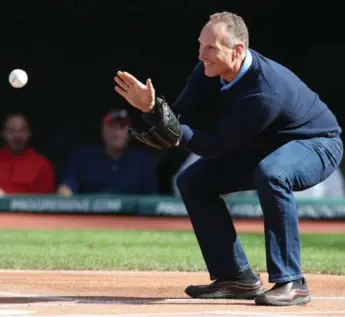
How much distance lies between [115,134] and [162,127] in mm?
6521

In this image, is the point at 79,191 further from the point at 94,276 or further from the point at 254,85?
the point at 254,85

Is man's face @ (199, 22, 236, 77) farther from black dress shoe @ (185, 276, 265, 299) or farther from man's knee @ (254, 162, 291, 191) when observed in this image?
black dress shoe @ (185, 276, 265, 299)

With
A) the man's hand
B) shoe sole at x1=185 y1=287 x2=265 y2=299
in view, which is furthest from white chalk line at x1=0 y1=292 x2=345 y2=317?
the man's hand

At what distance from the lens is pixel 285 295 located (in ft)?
17.4

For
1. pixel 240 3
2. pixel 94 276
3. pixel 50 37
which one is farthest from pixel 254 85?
pixel 50 37

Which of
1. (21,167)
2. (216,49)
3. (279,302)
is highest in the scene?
(21,167)

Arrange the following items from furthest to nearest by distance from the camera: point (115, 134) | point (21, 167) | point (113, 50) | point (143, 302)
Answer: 1. point (113, 50)
2. point (21, 167)
3. point (115, 134)
4. point (143, 302)

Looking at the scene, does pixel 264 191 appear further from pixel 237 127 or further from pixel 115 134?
pixel 115 134

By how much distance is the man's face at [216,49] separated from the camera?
5324 millimetres

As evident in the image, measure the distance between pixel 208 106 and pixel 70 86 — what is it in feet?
27.4

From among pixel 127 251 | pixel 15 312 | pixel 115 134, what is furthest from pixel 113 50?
pixel 15 312

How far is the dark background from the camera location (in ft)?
43.8

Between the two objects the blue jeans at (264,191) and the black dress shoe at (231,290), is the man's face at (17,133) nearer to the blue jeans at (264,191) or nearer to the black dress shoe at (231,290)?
the blue jeans at (264,191)

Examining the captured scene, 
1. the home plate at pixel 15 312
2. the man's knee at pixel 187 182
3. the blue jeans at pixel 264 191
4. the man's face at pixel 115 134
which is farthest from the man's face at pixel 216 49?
the man's face at pixel 115 134
